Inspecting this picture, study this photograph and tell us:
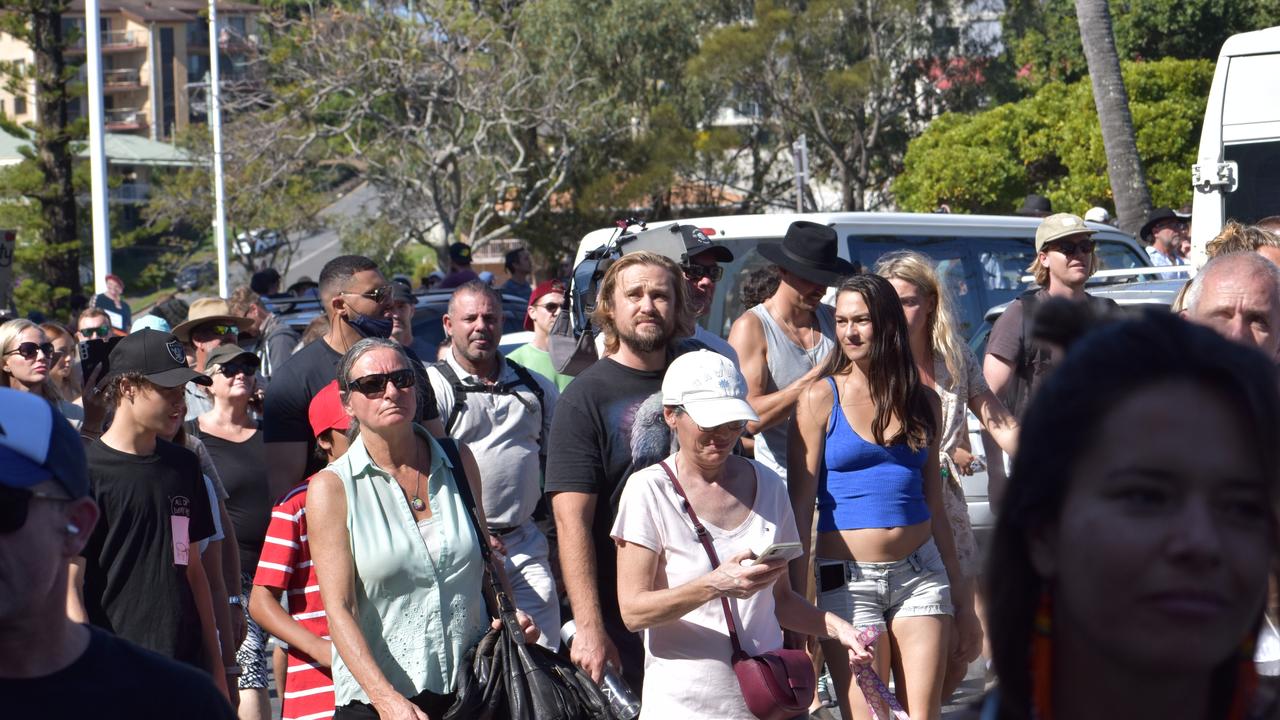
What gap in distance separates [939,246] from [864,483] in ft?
18.6

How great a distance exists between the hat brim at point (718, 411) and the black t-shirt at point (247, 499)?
2.63 m

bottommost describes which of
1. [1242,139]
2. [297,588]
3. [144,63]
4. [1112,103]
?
[297,588]

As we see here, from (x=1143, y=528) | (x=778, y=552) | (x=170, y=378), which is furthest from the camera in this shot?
(x=170, y=378)

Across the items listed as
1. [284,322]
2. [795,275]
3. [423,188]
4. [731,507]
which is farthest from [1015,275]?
[423,188]

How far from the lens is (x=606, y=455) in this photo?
213 inches

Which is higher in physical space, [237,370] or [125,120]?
[125,120]

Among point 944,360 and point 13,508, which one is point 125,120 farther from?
point 13,508

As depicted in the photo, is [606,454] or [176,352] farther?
[606,454]

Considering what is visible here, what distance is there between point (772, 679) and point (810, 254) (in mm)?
2614

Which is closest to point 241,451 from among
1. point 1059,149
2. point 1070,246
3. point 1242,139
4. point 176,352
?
point 176,352

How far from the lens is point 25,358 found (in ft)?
24.5

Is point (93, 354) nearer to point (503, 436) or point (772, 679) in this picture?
point (503, 436)

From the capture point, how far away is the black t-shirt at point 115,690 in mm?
2338

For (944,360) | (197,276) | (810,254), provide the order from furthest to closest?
(197,276)
(810,254)
(944,360)
